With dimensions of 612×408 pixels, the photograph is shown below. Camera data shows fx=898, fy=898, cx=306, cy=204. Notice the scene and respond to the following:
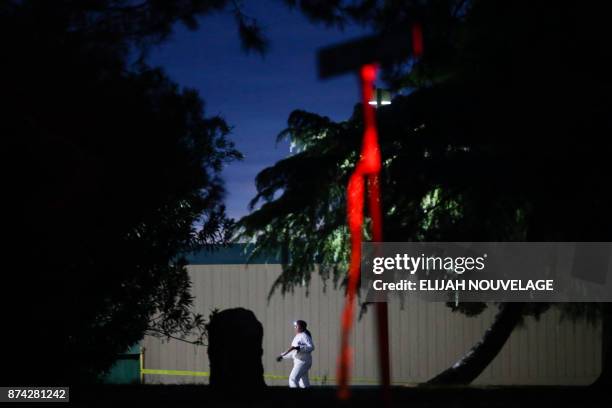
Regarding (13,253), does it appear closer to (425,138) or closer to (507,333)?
(425,138)

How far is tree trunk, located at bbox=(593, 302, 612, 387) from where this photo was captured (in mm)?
12703

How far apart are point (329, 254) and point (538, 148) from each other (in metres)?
6.01

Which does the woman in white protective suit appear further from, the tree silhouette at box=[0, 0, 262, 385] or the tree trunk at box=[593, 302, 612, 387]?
the tree silhouette at box=[0, 0, 262, 385]

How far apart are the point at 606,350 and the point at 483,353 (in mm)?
2760

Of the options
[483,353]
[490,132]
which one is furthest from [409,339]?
[490,132]

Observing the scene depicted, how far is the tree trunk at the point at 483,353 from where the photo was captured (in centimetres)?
1591

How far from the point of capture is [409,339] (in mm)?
18422

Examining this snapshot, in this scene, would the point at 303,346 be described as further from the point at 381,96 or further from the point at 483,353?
the point at 381,96

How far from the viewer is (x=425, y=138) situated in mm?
10625

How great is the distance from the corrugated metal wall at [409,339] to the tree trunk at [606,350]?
126 inches

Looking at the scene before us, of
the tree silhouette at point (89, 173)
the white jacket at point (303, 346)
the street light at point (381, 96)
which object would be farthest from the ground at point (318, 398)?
the white jacket at point (303, 346)

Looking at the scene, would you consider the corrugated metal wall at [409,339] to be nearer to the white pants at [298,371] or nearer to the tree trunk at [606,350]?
the white pants at [298,371]

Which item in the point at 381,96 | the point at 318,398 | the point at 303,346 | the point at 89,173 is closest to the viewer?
the point at 89,173

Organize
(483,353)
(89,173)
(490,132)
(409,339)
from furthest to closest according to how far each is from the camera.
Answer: (409,339)
(483,353)
(490,132)
(89,173)
